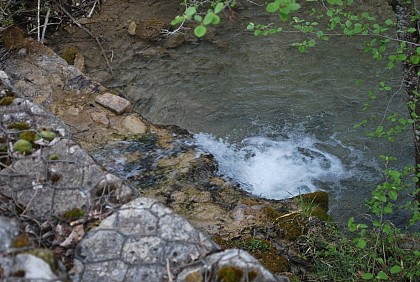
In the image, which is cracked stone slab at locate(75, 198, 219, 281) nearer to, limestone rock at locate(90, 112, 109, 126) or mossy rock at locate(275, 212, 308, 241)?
mossy rock at locate(275, 212, 308, 241)

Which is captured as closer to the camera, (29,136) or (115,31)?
(29,136)

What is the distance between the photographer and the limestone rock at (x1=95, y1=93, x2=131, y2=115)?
20.6 ft

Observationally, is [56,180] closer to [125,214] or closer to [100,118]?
[125,214]

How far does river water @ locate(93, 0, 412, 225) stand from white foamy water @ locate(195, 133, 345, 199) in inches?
0.5

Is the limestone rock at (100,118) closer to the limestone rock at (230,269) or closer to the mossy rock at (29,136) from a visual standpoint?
the mossy rock at (29,136)

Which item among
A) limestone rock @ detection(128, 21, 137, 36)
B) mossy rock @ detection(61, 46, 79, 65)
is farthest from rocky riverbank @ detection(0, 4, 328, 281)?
limestone rock @ detection(128, 21, 137, 36)

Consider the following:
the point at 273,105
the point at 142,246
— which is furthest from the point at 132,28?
the point at 142,246

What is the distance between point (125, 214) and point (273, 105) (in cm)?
446

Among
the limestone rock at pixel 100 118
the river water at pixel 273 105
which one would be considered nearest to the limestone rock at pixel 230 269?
the river water at pixel 273 105

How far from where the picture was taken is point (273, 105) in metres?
6.97

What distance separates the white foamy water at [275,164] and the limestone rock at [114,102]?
94 cm

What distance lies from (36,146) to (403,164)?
429 centimetres

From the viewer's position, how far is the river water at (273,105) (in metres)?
5.92

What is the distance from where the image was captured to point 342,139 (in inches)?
251
